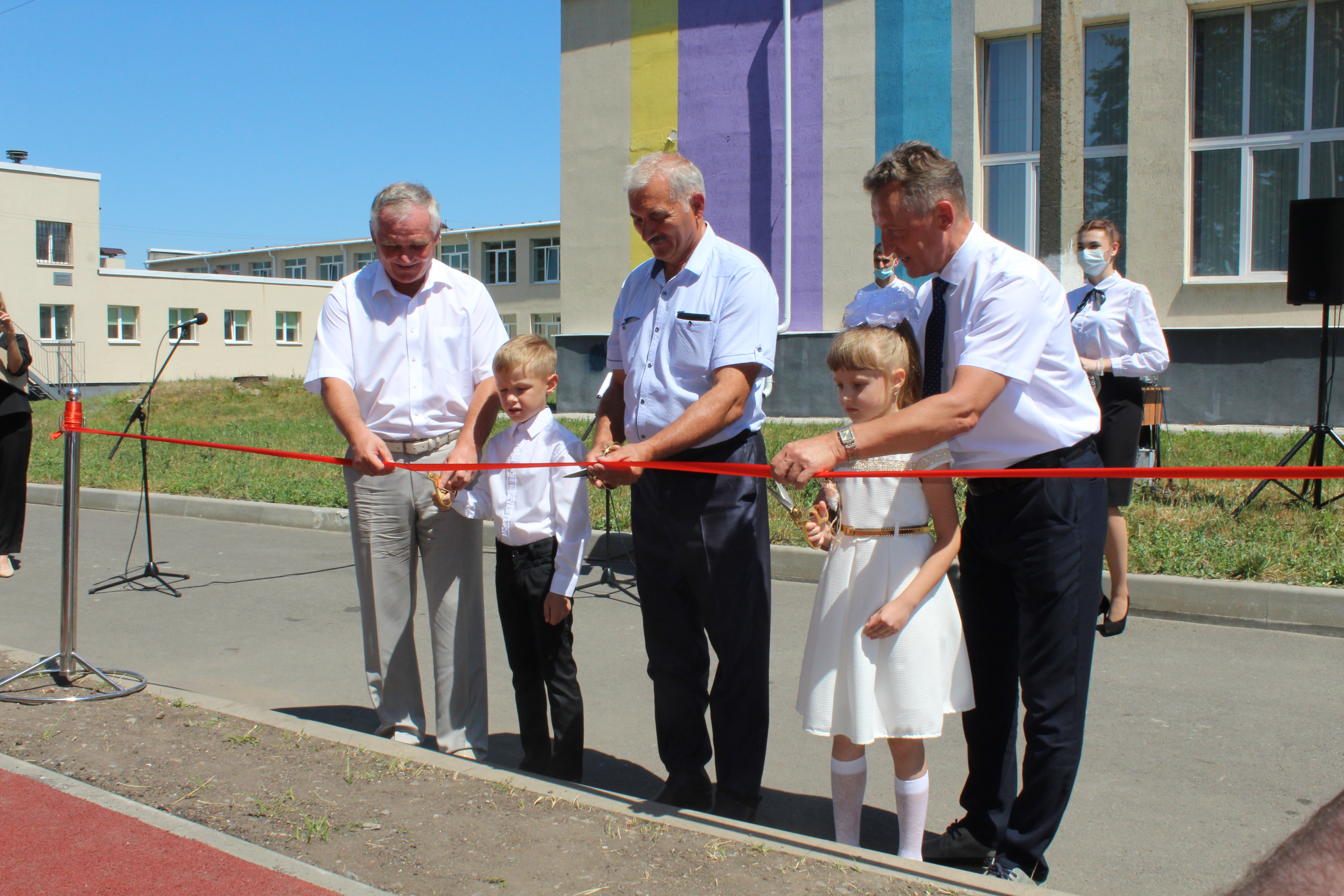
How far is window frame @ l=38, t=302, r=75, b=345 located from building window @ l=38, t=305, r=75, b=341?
0.01 metres

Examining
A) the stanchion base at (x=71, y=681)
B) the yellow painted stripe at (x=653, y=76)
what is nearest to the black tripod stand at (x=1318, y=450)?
the stanchion base at (x=71, y=681)

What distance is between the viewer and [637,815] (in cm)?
330

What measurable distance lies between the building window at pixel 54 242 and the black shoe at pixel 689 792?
1898 inches

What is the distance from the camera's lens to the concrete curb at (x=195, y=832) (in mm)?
2893

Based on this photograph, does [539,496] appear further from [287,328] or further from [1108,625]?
[287,328]

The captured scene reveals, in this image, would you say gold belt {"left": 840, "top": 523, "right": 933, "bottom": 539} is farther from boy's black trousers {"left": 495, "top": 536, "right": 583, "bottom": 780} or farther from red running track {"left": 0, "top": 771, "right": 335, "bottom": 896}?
red running track {"left": 0, "top": 771, "right": 335, "bottom": 896}

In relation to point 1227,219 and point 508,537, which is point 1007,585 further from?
point 1227,219

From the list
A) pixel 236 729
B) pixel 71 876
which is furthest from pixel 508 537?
pixel 71 876

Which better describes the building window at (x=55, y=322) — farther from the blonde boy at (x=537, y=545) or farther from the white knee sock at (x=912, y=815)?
the white knee sock at (x=912, y=815)

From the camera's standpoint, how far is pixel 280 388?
Result: 29688 mm

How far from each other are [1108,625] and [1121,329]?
171 cm

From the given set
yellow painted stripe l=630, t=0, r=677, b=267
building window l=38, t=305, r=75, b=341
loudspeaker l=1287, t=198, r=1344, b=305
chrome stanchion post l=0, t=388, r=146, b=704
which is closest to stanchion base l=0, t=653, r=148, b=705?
chrome stanchion post l=0, t=388, r=146, b=704

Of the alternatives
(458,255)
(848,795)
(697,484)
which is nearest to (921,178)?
(697,484)

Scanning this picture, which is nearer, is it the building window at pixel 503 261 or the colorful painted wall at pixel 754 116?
the colorful painted wall at pixel 754 116
